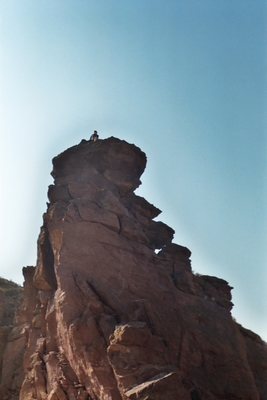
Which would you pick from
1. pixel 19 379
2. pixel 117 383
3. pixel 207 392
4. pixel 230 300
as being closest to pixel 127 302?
pixel 117 383

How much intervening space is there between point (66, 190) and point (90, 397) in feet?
41.9

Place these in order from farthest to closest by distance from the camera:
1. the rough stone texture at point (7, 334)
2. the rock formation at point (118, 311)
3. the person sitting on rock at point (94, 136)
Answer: the rough stone texture at point (7, 334) < the person sitting on rock at point (94, 136) < the rock formation at point (118, 311)

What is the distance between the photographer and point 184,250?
2748 centimetres

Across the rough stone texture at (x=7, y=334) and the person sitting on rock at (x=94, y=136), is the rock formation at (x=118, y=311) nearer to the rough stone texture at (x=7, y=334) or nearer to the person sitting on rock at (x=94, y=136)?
the person sitting on rock at (x=94, y=136)

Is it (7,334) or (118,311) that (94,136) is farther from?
(7,334)

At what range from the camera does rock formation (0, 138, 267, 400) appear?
49.0ft

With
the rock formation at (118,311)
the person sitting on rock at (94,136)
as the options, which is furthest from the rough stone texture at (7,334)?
the person sitting on rock at (94,136)

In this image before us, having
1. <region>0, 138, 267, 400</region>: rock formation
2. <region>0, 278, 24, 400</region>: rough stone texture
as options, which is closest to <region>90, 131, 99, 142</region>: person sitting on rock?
<region>0, 138, 267, 400</region>: rock formation

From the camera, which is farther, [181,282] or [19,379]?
[19,379]

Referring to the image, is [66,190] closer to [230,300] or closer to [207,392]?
[207,392]

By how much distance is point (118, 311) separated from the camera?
17.6 m

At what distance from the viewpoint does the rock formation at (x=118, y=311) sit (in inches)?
588

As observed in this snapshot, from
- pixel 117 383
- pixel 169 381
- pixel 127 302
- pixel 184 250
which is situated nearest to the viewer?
pixel 169 381

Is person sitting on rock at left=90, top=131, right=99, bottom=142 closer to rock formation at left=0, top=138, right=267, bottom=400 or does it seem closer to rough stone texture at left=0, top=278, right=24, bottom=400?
rock formation at left=0, top=138, right=267, bottom=400
